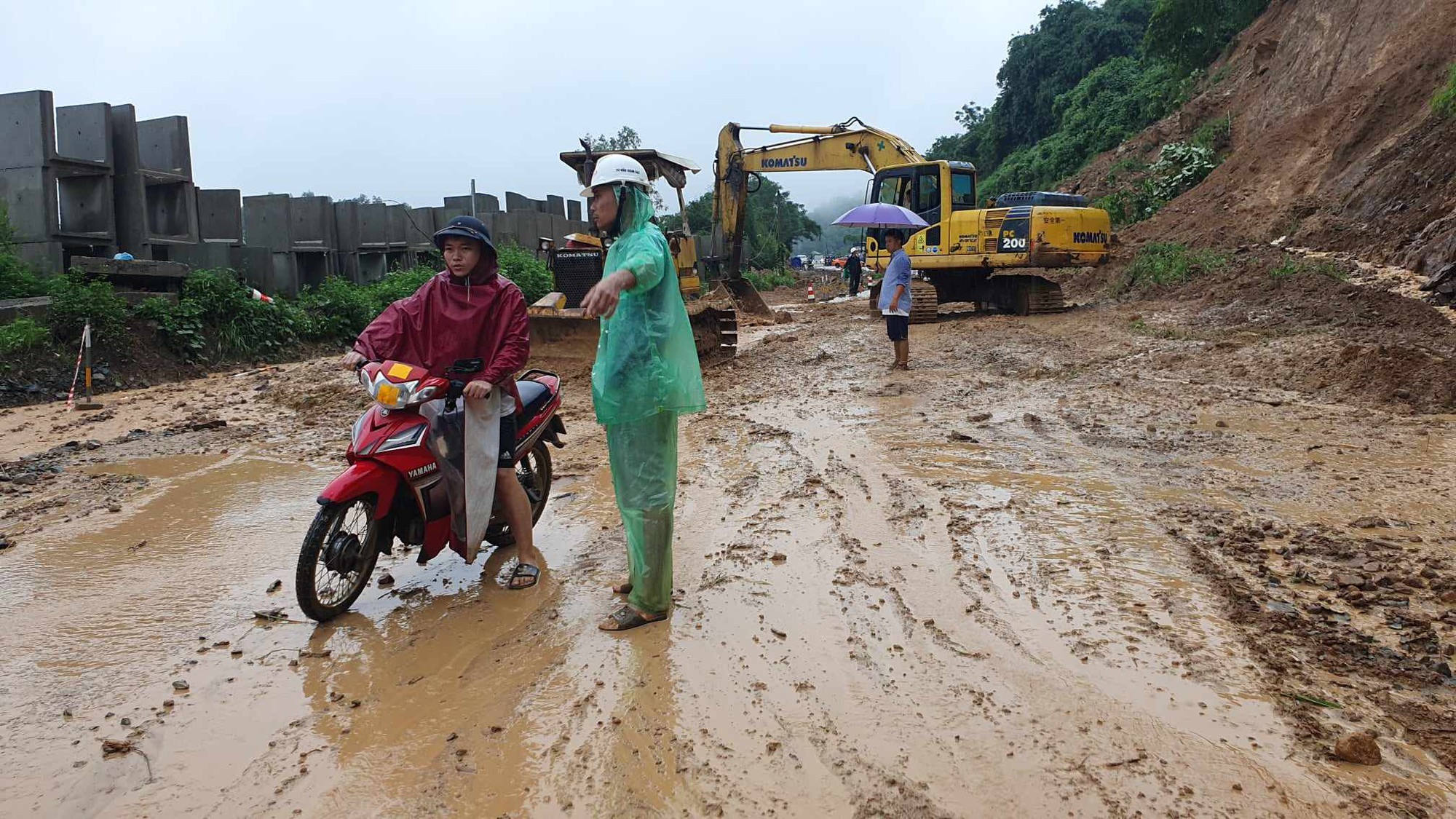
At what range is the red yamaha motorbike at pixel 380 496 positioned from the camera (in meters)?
3.96

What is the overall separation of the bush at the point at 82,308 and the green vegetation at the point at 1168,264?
1523 centimetres

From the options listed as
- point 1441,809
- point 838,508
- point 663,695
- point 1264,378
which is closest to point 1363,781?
point 1441,809

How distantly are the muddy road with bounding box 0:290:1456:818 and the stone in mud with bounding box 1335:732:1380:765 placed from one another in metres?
0.03

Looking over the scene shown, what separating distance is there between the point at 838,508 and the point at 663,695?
237 cm

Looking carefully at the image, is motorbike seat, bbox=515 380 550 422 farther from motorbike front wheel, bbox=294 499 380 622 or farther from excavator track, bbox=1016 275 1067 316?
excavator track, bbox=1016 275 1067 316

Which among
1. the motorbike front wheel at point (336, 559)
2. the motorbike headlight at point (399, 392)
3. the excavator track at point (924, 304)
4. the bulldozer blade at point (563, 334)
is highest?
the excavator track at point (924, 304)

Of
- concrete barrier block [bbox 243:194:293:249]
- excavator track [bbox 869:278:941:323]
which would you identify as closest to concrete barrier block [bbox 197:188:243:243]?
concrete barrier block [bbox 243:194:293:249]

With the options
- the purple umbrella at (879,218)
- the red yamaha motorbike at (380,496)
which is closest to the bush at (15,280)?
the red yamaha motorbike at (380,496)

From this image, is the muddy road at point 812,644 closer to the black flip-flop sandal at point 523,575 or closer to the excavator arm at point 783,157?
the black flip-flop sandal at point 523,575

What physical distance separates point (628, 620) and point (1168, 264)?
1529cm

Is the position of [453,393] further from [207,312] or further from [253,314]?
[253,314]

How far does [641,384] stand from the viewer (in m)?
3.82

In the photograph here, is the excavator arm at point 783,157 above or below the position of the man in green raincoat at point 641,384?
above

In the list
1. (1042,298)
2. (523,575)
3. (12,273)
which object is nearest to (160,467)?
(523,575)
